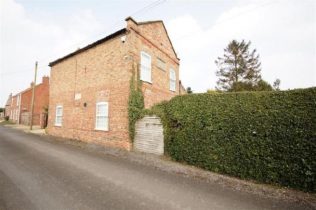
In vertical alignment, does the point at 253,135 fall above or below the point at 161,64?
below

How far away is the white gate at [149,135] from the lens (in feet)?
32.9

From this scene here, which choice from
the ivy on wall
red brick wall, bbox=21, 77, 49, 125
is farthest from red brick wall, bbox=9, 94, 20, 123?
the ivy on wall

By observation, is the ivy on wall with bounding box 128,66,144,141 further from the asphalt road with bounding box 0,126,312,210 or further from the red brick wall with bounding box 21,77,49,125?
the red brick wall with bounding box 21,77,49,125

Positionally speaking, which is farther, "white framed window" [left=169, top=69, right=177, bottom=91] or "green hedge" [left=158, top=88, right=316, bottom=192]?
"white framed window" [left=169, top=69, right=177, bottom=91]

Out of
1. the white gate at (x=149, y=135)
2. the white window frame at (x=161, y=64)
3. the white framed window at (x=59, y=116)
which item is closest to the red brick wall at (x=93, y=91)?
the white framed window at (x=59, y=116)

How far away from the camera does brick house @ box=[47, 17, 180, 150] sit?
11.7 m

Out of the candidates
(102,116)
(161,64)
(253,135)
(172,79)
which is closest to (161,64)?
(161,64)

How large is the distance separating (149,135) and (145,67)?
4.96 meters

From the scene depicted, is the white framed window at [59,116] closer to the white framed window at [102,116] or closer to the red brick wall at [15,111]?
the white framed window at [102,116]

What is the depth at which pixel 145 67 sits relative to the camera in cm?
1294

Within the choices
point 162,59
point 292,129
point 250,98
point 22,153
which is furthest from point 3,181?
point 162,59

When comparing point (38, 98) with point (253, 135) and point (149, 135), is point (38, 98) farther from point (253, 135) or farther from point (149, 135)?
point (253, 135)

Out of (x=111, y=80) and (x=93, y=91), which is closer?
(x=111, y=80)

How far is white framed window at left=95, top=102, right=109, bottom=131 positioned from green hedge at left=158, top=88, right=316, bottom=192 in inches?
208
